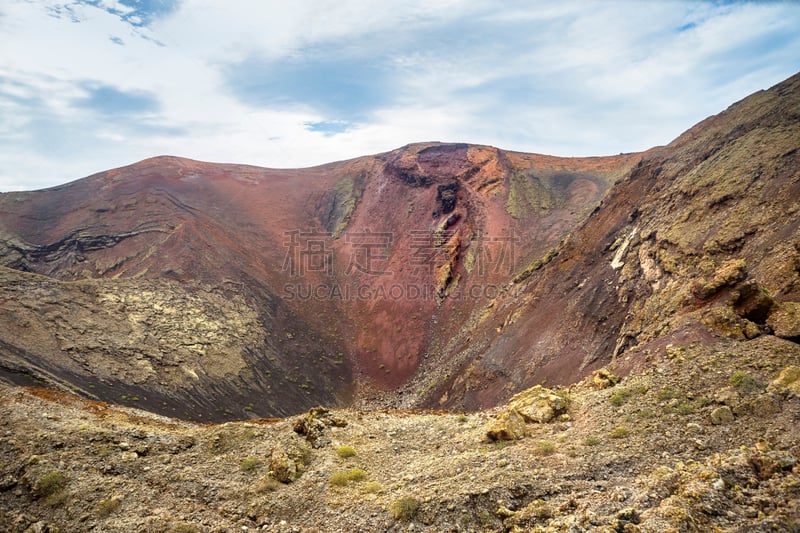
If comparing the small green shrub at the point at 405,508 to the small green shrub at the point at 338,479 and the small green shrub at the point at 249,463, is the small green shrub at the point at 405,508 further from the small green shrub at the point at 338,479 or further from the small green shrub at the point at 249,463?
the small green shrub at the point at 249,463

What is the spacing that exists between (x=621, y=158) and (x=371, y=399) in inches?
1873

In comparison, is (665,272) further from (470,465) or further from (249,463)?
(249,463)

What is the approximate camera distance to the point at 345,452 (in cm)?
1151

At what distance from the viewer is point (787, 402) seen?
27.2 ft

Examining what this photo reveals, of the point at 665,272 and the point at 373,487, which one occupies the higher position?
the point at 665,272

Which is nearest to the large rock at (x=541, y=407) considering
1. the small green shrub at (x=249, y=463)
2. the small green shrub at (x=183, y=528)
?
the small green shrub at (x=249, y=463)

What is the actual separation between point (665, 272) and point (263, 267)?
36.6 metres

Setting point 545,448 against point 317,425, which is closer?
point 545,448

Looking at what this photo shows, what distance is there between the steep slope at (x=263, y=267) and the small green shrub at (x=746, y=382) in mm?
22587

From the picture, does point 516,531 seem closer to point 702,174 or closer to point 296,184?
point 702,174

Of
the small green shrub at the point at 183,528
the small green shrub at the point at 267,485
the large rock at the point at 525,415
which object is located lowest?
the small green shrub at the point at 267,485

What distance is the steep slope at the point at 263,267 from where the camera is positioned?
2269cm

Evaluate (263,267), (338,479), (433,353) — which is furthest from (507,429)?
(263,267)

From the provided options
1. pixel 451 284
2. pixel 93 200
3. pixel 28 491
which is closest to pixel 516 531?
pixel 28 491
